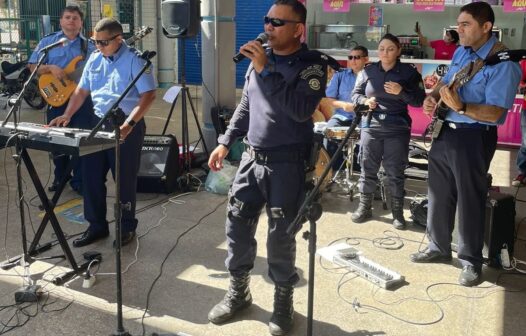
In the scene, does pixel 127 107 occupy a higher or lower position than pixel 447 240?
higher

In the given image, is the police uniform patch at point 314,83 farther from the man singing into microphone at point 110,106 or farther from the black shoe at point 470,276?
the black shoe at point 470,276

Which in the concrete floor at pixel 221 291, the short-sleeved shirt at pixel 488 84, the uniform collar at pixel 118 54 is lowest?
the concrete floor at pixel 221 291

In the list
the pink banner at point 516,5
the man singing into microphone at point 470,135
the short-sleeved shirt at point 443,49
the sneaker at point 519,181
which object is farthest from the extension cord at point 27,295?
the pink banner at point 516,5

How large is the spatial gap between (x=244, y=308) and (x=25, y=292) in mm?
1346

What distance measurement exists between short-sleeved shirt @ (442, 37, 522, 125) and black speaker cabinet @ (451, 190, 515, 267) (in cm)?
77

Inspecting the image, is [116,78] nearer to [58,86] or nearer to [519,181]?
[58,86]

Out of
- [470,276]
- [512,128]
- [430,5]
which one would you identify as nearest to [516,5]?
[430,5]

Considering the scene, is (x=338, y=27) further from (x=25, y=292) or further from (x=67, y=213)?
(x=25, y=292)

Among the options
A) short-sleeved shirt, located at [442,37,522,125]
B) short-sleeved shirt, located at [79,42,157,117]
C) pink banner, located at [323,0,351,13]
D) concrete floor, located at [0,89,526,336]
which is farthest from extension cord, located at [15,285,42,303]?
pink banner, located at [323,0,351,13]

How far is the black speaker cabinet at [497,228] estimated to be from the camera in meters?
3.91

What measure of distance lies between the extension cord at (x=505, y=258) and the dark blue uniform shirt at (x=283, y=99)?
1.94m

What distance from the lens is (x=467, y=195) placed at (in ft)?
11.8

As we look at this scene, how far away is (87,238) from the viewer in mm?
4160

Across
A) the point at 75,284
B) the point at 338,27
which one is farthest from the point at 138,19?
the point at 75,284
